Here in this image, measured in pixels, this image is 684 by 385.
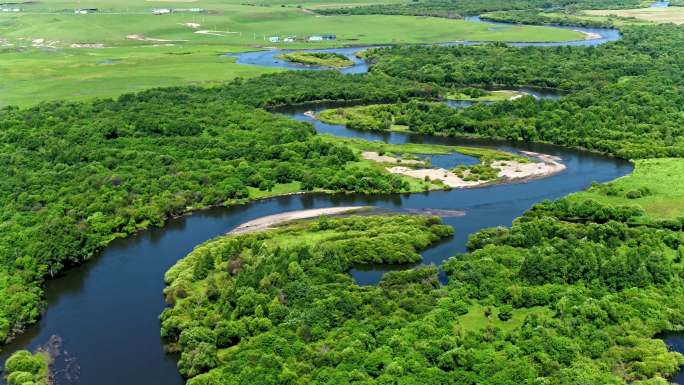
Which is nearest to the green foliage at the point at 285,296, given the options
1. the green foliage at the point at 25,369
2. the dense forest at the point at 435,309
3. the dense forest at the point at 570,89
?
the dense forest at the point at 435,309

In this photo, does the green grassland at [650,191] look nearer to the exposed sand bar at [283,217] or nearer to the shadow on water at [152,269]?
the shadow on water at [152,269]

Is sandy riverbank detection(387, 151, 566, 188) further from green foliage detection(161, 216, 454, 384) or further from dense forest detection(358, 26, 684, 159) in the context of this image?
green foliage detection(161, 216, 454, 384)

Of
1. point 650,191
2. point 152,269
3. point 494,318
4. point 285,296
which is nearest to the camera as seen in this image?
point 494,318

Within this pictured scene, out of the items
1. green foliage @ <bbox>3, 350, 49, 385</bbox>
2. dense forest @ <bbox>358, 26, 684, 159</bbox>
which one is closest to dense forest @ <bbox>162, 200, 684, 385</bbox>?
green foliage @ <bbox>3, 350, 49, 385</bbox>

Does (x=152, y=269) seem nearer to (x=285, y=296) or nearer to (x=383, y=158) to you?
(x=285, y=296)

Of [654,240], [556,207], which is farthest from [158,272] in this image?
[654,240]

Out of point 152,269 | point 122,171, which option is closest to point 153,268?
point 152,269

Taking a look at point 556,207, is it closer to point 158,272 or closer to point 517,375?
point 517,375
